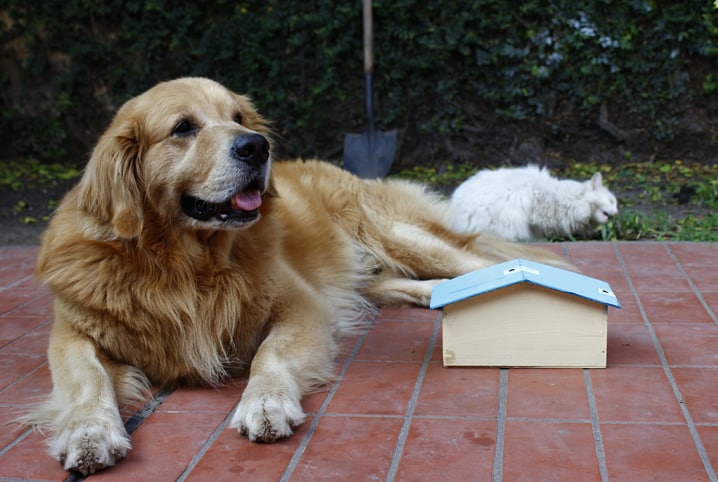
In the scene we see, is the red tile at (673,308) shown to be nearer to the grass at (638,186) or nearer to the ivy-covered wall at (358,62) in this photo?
the grass at (638,186)

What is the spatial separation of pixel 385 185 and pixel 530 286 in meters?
1.59

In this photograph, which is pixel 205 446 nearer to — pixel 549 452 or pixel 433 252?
pixel 549 452

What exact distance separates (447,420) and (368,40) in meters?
5.05

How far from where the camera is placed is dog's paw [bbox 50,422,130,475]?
2410 millimetres

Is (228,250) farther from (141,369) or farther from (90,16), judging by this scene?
(90,16)

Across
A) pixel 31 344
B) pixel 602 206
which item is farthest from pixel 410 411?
pixel 602 206

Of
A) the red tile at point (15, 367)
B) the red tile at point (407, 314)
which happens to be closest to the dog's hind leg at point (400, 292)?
the red tile at point (407, 314)

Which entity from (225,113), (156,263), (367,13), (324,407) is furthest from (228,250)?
(367,13)

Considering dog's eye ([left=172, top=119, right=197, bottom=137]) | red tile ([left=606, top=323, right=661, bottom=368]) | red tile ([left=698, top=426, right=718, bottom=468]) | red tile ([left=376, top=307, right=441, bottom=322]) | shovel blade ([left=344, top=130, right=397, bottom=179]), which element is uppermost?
dog's eye ([left=172, top=119, right=197, bottom=137])

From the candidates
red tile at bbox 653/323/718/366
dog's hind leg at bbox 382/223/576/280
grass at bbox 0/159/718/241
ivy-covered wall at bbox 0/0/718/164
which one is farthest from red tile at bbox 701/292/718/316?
ivy-covered wall at bbox 0/0/718/164

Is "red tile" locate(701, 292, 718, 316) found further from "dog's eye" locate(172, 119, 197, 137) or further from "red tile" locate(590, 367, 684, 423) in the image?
"dog's eye" locate(172, 119, 197, 137)

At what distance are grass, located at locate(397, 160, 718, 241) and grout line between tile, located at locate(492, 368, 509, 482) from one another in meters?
2.62

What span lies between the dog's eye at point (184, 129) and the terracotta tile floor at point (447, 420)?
3.25 feet

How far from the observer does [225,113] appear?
3.02 meters
